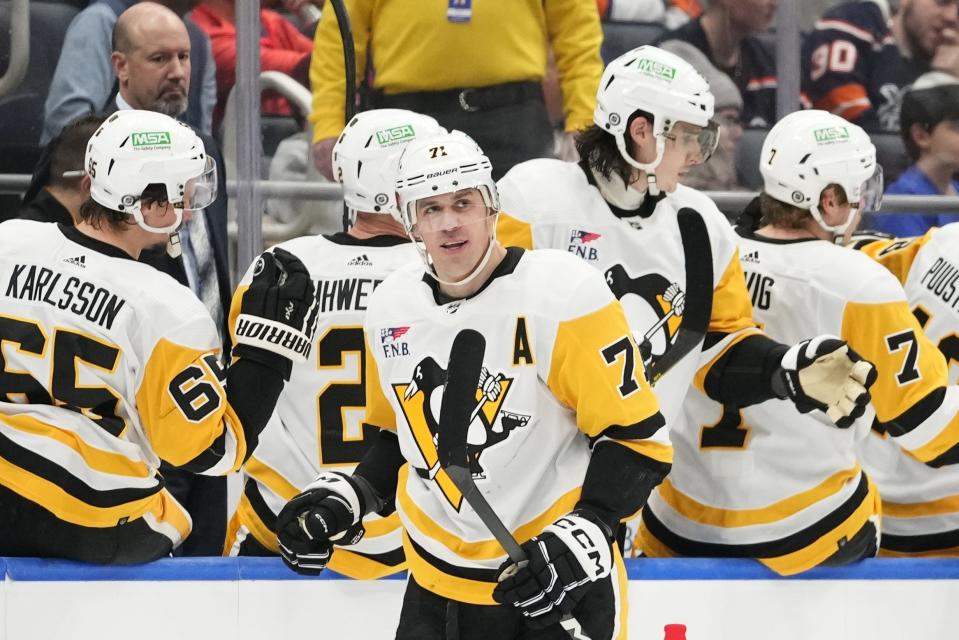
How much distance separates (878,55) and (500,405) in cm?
311

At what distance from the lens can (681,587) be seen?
344 cm

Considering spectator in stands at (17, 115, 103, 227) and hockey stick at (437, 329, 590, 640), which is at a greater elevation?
spectator in stands at (17, 115, 103, 227)

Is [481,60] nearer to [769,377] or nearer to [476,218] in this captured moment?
[769,377]

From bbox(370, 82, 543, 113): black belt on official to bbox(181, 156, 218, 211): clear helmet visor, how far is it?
118 centimetres

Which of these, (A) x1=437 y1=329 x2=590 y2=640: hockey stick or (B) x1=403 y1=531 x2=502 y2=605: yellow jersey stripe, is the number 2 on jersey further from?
(A) x1=437 y1=329 x2=590 y2=640: hockey stick

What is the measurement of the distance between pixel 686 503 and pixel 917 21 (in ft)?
7.46

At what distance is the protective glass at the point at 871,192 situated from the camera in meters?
3.61

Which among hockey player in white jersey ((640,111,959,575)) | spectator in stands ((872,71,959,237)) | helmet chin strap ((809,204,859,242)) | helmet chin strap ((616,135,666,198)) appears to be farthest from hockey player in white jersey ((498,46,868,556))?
spectator in stands ((872,71,959,237))

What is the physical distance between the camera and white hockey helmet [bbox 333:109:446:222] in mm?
3449

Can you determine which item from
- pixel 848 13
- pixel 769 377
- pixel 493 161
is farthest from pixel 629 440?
pixel 848 13

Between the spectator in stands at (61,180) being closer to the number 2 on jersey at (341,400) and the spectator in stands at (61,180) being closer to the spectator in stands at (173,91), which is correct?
the spectator in stands at (173,91)

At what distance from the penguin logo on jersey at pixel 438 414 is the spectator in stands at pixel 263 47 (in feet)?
6.12

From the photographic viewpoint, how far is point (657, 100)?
11.2 ft

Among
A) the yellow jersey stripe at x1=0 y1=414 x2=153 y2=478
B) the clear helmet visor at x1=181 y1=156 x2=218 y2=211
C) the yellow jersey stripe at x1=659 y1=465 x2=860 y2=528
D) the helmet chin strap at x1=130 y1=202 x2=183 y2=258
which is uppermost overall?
the clear helmet visor at x1=181 y1=156 x2=218 y2=211
